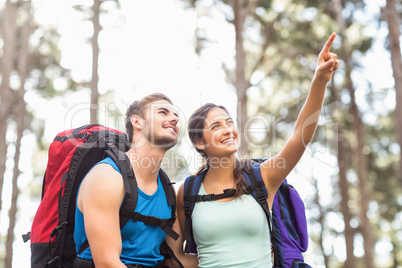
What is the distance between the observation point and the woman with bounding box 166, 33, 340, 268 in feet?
10.8

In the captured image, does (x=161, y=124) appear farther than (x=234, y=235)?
Yes

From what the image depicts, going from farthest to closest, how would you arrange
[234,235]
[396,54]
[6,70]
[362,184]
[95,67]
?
[362,184] → [6,70] → [396,54] → [95,67] → [234,235]

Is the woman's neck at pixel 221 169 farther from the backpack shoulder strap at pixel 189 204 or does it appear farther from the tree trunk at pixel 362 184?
the tree trunk at pixel 362 184

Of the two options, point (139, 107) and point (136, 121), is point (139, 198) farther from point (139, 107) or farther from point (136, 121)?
point (139, 107)

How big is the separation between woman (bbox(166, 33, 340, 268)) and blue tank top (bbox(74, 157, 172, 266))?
0.36 metres

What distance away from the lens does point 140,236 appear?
10.9 feet

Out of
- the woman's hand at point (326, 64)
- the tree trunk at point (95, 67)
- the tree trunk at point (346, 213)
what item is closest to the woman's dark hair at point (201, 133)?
the woman's hand at point (326, 64)

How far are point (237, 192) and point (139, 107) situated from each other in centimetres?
126

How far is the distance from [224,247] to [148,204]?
73 centimetres

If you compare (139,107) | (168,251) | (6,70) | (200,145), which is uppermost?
(6,70)

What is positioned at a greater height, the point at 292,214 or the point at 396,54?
the point at 396,54

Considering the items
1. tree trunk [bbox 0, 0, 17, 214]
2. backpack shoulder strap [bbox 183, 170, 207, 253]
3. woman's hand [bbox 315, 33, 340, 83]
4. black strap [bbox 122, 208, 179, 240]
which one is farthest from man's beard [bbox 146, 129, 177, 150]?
tree trunk [bbox 0, 0, 17, 214]

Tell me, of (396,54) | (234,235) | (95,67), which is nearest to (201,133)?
(234,235)

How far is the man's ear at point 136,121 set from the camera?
12.6 ft
